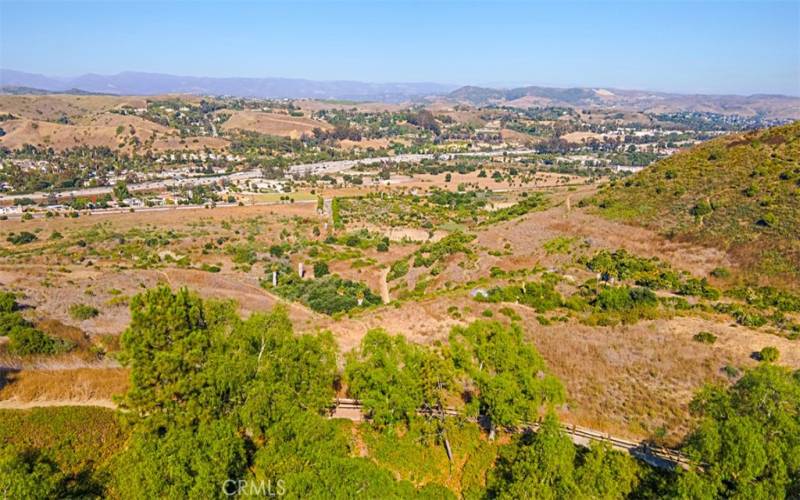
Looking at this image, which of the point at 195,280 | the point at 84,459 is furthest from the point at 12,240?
the point at 84,459

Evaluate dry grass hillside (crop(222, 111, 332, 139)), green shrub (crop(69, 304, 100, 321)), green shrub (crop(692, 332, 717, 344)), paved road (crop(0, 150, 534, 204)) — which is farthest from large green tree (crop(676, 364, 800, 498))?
dry grass hillside (crop(222, 111, 332, 139))

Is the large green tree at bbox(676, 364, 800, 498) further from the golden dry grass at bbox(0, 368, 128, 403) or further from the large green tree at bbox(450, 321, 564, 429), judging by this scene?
the golden dry grass at bbox(0, 368, 128, 403)

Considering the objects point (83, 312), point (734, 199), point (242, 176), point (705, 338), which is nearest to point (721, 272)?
point (734, 199)

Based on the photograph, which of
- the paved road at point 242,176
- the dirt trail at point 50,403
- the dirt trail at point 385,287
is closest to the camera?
the dirt trail at point 50,403

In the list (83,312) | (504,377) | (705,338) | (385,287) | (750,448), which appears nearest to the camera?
(750,448)

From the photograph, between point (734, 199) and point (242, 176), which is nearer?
point (734, 199)

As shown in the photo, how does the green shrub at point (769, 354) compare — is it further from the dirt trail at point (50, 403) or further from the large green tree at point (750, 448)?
the dirt trail at point (50, 403)

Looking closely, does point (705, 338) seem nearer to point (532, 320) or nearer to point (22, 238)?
point (532, 320)

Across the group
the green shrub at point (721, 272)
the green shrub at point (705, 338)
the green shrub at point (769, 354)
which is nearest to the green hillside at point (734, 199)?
the green shrub at point (721, 272)
